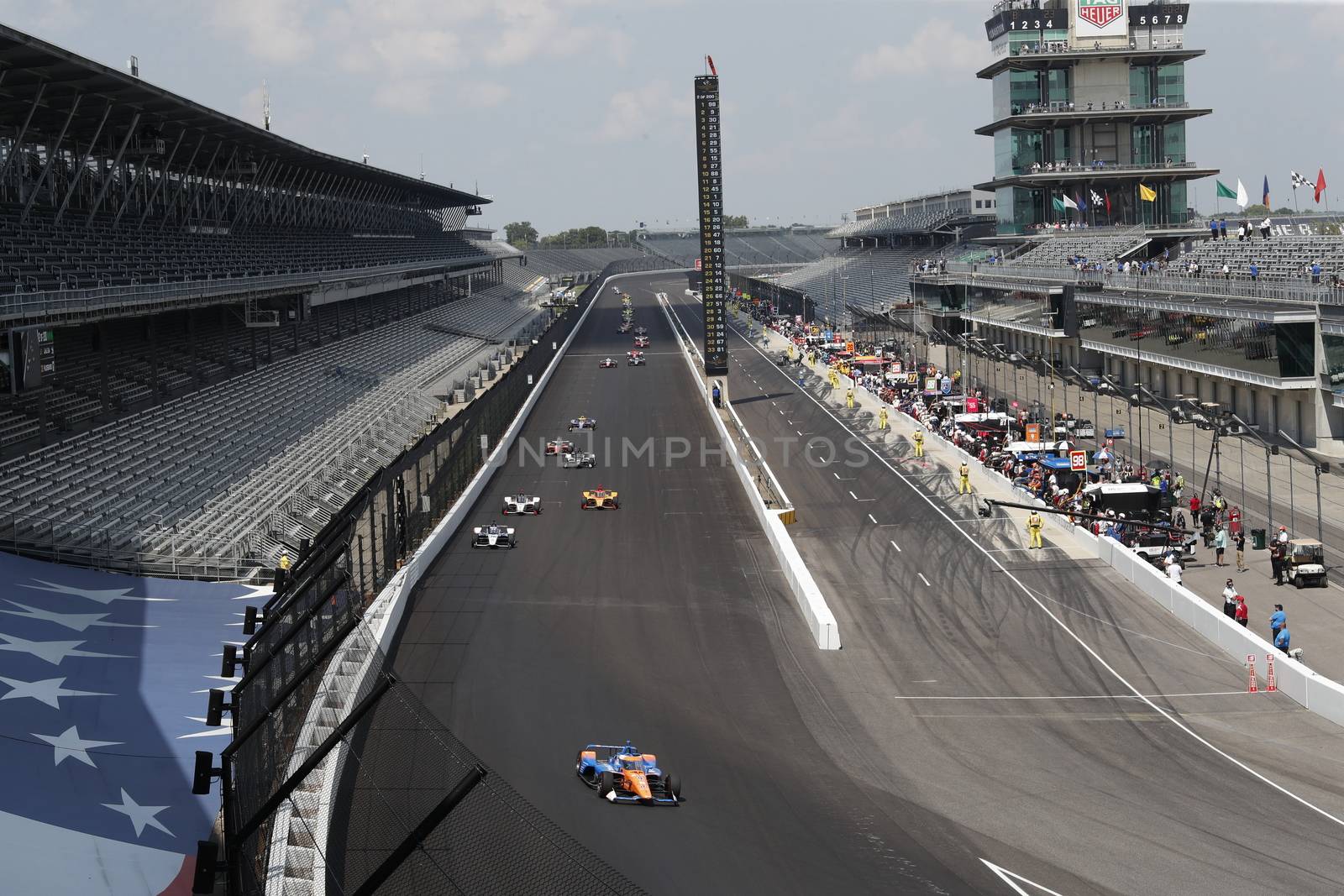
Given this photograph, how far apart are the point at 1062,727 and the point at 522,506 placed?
2066 cm

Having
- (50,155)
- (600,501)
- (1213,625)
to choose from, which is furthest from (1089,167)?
(1213,625)

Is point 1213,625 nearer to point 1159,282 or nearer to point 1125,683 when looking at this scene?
point 1125,683

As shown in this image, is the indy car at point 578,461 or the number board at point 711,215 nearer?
the indy car at point 578,461

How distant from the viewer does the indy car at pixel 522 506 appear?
39.4m

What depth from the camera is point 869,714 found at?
74.2 ft

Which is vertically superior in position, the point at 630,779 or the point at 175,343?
the point at 175,343

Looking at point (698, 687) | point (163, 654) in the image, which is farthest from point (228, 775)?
point (698, 687)

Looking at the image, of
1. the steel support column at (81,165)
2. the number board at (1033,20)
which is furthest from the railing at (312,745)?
the number board at (1033,20)

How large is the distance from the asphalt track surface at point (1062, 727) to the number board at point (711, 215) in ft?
97.2

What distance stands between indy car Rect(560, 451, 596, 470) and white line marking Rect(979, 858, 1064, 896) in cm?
3257

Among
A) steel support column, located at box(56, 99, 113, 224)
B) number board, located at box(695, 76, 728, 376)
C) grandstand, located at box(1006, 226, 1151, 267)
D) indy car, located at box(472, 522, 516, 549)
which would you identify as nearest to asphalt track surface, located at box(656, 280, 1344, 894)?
indy car, located at box(472, 522, 516, 549)

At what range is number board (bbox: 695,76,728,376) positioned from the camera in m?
64.9

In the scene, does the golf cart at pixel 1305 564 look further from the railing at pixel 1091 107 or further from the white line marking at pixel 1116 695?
the railing at pixel 1091 107

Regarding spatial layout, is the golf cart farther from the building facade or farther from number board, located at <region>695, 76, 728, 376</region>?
the building facade
